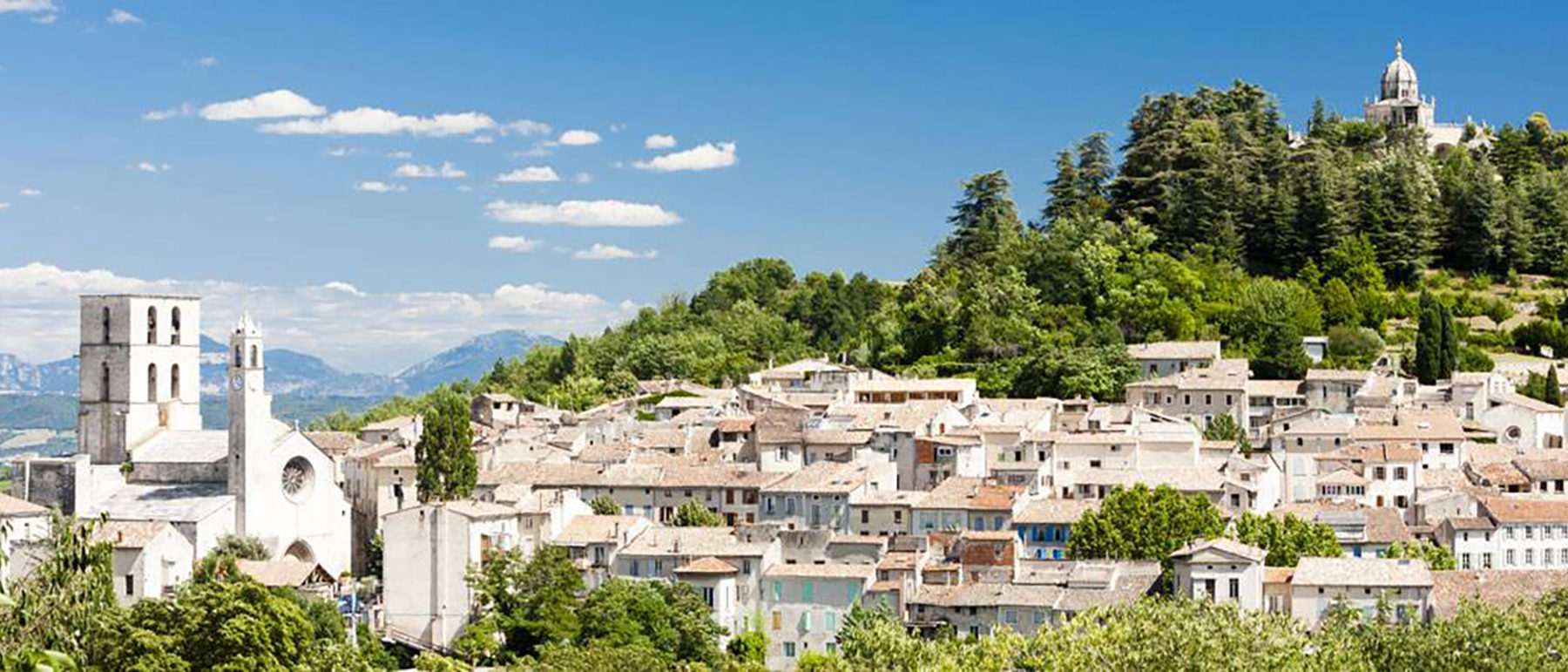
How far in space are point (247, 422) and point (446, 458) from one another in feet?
17.7

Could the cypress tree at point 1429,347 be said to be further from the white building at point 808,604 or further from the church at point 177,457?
the church at point 177,457

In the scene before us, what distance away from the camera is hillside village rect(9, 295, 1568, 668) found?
46.4 metres

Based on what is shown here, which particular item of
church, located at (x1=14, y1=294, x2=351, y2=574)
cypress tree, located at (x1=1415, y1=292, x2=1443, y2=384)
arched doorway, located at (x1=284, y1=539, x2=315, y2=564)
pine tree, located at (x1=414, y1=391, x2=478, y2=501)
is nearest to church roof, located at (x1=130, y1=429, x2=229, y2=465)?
church, located at (x1=14, y1=294, x2=351, y2=574)

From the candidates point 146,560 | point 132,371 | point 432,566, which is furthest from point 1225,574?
point 132,371

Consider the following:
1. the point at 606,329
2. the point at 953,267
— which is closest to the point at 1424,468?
the point at 953,267

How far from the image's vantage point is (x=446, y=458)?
183 feet

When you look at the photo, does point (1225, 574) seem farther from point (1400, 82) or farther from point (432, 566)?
point (1400, 82)

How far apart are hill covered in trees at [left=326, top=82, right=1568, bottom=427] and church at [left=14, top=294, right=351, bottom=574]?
24.1 m

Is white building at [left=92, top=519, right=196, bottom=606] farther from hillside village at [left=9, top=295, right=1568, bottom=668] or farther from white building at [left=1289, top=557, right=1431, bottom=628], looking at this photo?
white building at [left=1289, top=557, right=1431, bottom=628]

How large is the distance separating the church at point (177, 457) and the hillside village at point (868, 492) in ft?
0.28

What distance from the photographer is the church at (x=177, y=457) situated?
181 ft

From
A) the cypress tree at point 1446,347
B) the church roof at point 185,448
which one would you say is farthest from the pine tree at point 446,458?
the cypress tree at point 1446,347

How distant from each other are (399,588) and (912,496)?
12623 millimetres

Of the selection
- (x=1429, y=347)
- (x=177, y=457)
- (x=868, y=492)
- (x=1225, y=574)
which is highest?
(x=1429, y=347)
